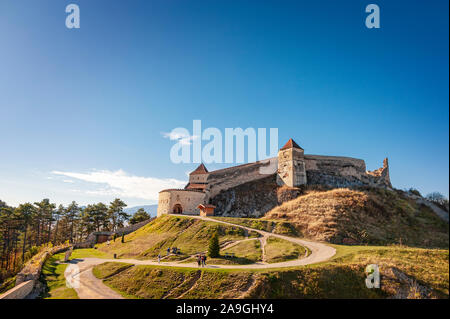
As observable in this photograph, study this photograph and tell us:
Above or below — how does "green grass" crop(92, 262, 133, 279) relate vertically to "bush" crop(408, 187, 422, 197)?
below

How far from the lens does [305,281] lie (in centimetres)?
1470

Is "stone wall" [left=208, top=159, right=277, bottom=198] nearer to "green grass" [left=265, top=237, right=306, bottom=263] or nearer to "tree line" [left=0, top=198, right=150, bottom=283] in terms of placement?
"tree line" [left=0, top=198, right=150, bottom=283]

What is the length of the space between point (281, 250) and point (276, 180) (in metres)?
22.5

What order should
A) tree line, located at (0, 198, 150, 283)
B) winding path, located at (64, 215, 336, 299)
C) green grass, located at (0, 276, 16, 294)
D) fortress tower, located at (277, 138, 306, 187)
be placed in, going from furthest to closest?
fortress tower, located at (277, 138, 306, 187), tree line, located at (0, 198, 150, 283), green grass, located at (0, 276, 16, 294), winding path, located at (64, 215, 336, 299)

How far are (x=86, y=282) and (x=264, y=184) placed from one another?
1196 inches

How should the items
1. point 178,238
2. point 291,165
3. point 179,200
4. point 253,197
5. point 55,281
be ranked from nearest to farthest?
point 55,281 < point 178,238 < point 291,165 < point 179,200 < point 253,197

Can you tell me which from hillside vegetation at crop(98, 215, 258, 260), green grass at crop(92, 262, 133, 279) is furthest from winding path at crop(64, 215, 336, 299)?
hillside vegetation at crop(98, 215, 258, 260)

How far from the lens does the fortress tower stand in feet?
131

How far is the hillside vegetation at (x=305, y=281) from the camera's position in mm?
14078

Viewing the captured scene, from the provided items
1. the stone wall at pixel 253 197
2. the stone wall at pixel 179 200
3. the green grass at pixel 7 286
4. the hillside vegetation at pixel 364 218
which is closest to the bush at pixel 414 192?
the hillside vegetation at pixel 364 218

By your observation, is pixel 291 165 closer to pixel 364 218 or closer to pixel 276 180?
pixel 276 180

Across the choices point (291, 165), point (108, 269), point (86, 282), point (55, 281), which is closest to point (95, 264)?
point (55, 281)
